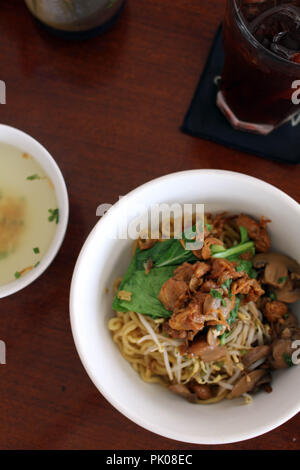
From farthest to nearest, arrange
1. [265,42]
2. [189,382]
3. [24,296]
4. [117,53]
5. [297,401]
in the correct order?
[117,53] → [24,296] → [189,382] → [265,42] → [297,401]

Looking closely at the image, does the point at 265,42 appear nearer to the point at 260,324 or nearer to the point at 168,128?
the point at 168,128

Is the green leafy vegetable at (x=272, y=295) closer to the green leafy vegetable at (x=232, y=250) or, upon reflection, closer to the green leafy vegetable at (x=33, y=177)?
the green leafy vegetable at (x=232, y=250)

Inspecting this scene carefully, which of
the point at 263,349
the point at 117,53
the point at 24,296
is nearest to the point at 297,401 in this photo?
the point at 263,349

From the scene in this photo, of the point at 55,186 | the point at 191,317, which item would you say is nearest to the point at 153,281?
the point at 191,317

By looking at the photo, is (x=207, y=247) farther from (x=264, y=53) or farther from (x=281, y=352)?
(x=264, y=53)

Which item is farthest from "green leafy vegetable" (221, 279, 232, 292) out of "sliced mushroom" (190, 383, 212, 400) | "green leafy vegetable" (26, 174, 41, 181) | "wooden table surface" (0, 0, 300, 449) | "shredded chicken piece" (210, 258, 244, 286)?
"green leafy vegetable" (26, 174, 41, 181)

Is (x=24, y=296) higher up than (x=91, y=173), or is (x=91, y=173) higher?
(x=91, y=173)

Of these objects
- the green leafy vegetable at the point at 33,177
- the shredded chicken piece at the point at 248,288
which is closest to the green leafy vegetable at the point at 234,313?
the shredded chicken piece at the point at 248,288
